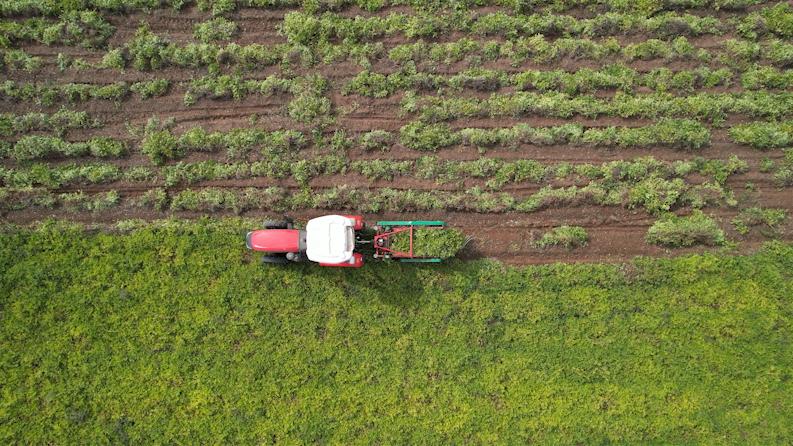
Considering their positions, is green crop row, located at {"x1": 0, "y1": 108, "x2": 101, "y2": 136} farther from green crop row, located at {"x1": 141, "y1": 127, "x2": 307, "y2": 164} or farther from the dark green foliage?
the dark green foliage

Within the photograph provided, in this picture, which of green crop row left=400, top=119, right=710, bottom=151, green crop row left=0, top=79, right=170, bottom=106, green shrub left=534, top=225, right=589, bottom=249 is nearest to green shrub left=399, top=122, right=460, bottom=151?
green crop row left=400, top=119, right=710, bottom=151

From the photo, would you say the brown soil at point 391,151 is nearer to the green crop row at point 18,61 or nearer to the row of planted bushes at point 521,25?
the green crop row at point 18,61

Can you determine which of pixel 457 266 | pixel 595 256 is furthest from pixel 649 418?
pixel 457 266

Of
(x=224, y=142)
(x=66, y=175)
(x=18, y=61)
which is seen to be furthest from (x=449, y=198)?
(x=18, y=61)

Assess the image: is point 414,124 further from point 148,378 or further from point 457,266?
point 148,378

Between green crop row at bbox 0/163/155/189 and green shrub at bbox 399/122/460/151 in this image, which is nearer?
green crop row at bbox 0/163/155/189

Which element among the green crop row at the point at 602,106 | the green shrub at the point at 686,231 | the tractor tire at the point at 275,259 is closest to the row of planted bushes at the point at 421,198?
the green shrub at the point at 686,231

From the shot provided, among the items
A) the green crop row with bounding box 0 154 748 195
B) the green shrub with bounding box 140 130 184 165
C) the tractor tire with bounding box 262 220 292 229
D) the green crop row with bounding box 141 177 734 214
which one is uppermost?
the green shrub with bounding box 140 130 184 165
